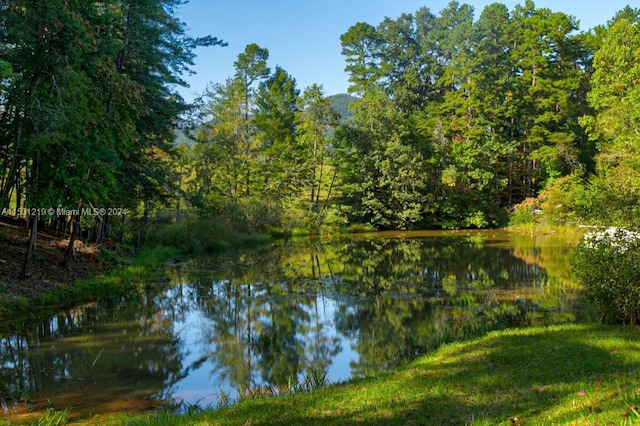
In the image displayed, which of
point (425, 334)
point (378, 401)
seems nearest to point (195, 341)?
point (425, 334)

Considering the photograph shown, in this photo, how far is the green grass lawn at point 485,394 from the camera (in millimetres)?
4285

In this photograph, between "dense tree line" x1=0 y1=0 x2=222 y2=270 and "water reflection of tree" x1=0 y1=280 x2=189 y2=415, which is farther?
"dense tree line" x1=0 y1=0 x2=222 y2=270

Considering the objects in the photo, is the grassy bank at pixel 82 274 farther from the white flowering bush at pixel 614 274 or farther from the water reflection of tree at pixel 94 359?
the white flowering bush at pixel 614 274

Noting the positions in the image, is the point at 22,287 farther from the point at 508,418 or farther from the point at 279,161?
the point at 279,161

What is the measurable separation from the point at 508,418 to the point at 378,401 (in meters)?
1.39

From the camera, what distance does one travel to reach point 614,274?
8102 mm

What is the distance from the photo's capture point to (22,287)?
11648 millimetres

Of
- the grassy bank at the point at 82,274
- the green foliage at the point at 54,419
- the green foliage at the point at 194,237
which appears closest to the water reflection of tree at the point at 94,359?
the green foliage at the point at 54,419

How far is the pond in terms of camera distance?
271 inches

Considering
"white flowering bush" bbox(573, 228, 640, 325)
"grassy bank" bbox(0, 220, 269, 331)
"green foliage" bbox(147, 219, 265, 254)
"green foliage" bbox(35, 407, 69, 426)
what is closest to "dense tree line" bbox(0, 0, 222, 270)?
"grassy bank" bbox(0, 220, 269, 331)

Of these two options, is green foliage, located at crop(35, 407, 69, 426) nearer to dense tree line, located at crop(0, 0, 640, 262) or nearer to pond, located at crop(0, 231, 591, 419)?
pond, located at crop(0, 231, 591, 419)

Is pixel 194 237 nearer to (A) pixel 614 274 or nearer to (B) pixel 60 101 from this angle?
(B) pixel 60 101

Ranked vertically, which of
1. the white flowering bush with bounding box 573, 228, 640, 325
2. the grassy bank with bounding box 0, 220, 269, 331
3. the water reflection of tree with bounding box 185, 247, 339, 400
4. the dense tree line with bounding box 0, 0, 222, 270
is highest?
the dense tree line with bounding box 0, 0, 222, 270

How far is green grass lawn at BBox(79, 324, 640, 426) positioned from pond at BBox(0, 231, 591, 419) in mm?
1043
